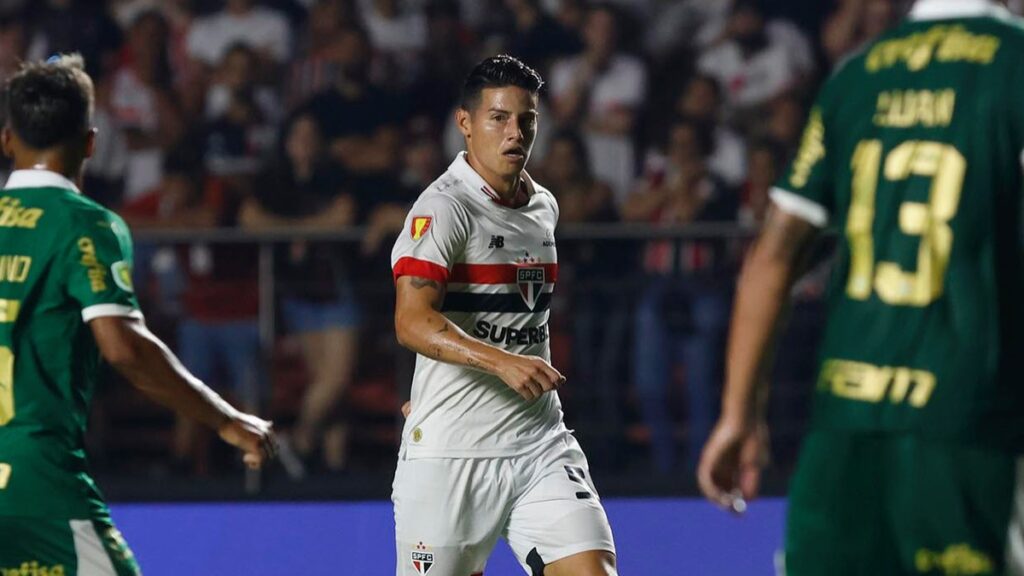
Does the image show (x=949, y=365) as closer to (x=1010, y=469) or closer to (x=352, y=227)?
(x=1010, y=469)

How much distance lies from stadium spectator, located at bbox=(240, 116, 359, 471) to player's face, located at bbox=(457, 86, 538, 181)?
13.4 feet

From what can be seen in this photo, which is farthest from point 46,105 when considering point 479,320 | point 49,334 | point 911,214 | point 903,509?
point 903,509

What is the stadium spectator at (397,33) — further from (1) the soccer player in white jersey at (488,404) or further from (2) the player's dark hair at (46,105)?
(2) the player's dark hair at (46,105)

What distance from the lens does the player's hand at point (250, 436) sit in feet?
14.9

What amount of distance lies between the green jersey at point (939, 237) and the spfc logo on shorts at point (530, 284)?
90.4 inches

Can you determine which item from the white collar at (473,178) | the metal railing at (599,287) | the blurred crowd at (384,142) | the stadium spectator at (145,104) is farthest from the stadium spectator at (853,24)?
the white collar at (473,178)

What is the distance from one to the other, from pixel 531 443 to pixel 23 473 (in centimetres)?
184

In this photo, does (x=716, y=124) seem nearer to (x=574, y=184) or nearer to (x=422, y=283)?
(x=574, y=184)

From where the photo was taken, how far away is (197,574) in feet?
27.0

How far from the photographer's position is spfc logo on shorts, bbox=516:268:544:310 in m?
5.71

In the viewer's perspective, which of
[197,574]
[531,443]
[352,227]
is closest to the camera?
[531,443]

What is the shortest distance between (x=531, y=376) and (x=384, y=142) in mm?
5550

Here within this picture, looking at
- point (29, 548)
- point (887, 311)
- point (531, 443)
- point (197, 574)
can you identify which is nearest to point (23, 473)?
point (29, 548)

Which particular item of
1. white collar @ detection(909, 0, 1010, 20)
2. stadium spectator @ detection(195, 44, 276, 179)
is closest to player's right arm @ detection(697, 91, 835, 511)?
white collar @ detection(909, 0, 1010, 20)
